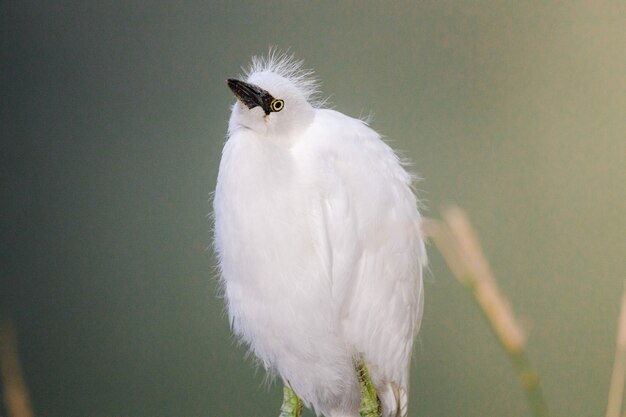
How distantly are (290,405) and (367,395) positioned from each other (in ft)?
0.47

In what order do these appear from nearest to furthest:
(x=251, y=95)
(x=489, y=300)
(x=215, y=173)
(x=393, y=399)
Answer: (x=489, y=300), (x=251, y=95), (x=393, y=399), (x=215, y=173)

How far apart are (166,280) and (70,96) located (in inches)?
21.3

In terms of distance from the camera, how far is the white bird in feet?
3.90

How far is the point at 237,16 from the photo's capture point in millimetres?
1877

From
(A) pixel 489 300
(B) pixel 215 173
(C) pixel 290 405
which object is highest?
(B) pixel 215 173

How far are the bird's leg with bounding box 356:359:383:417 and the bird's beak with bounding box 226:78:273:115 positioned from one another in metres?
0.46

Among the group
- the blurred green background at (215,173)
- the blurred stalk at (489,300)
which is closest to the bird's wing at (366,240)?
the blurred green background at (215,173)

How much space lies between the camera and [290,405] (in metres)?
1.26

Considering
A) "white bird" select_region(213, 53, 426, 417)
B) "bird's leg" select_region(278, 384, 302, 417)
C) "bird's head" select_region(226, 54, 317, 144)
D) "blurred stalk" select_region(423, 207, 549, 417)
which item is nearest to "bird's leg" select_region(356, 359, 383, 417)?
"white bird" select_region(213, 53, 426, 417)

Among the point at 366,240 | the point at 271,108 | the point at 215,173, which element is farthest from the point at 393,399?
the point at 215,173

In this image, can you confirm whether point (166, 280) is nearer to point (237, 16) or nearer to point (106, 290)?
point (106, 290)

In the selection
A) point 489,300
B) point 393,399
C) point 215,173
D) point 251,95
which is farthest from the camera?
point 215,173

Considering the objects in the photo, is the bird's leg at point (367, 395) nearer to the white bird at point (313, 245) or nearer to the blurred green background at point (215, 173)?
the white bird at point (313, 245)

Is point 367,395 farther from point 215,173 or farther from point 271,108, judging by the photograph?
point 215,173
